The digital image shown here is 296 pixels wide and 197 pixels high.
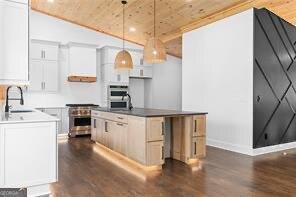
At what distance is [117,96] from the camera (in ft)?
25.2

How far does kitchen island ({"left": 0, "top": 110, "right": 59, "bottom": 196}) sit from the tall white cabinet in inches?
168

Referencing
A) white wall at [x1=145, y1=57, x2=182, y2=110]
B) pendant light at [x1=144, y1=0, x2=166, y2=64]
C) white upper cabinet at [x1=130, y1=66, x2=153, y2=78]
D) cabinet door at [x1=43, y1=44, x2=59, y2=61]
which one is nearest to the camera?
pendant light at [x1=144, y1=0, x2=166, y2=64]

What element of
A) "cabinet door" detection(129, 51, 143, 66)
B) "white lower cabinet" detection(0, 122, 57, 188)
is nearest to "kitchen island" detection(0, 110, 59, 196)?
"white lower cabinet" detection(0, 122, 57, 188)

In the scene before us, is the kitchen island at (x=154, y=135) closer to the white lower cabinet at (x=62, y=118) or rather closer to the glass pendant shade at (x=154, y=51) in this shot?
the glass pendant shade at (x=154, y=51)

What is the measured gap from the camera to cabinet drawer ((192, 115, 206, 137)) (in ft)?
13.6

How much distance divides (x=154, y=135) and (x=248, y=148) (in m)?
2.26

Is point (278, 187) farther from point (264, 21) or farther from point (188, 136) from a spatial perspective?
point (264, 21)

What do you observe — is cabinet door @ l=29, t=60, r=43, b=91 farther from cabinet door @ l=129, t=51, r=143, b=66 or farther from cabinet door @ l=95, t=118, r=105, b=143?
cabinet door @ l=129, t=51, r=143, b=66

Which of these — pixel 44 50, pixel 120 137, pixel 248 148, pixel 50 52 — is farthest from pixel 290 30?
pixel 44 50

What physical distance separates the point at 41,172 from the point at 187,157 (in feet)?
7.80

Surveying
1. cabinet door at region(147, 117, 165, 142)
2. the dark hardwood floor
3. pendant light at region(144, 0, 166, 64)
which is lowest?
the dark hardwood floor

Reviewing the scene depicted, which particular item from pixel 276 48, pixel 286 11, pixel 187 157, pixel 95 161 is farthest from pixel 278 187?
pixel 286 11

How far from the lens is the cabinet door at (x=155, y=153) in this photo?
3701 millimetres

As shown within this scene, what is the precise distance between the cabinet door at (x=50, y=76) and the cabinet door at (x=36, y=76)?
0.10 metres
